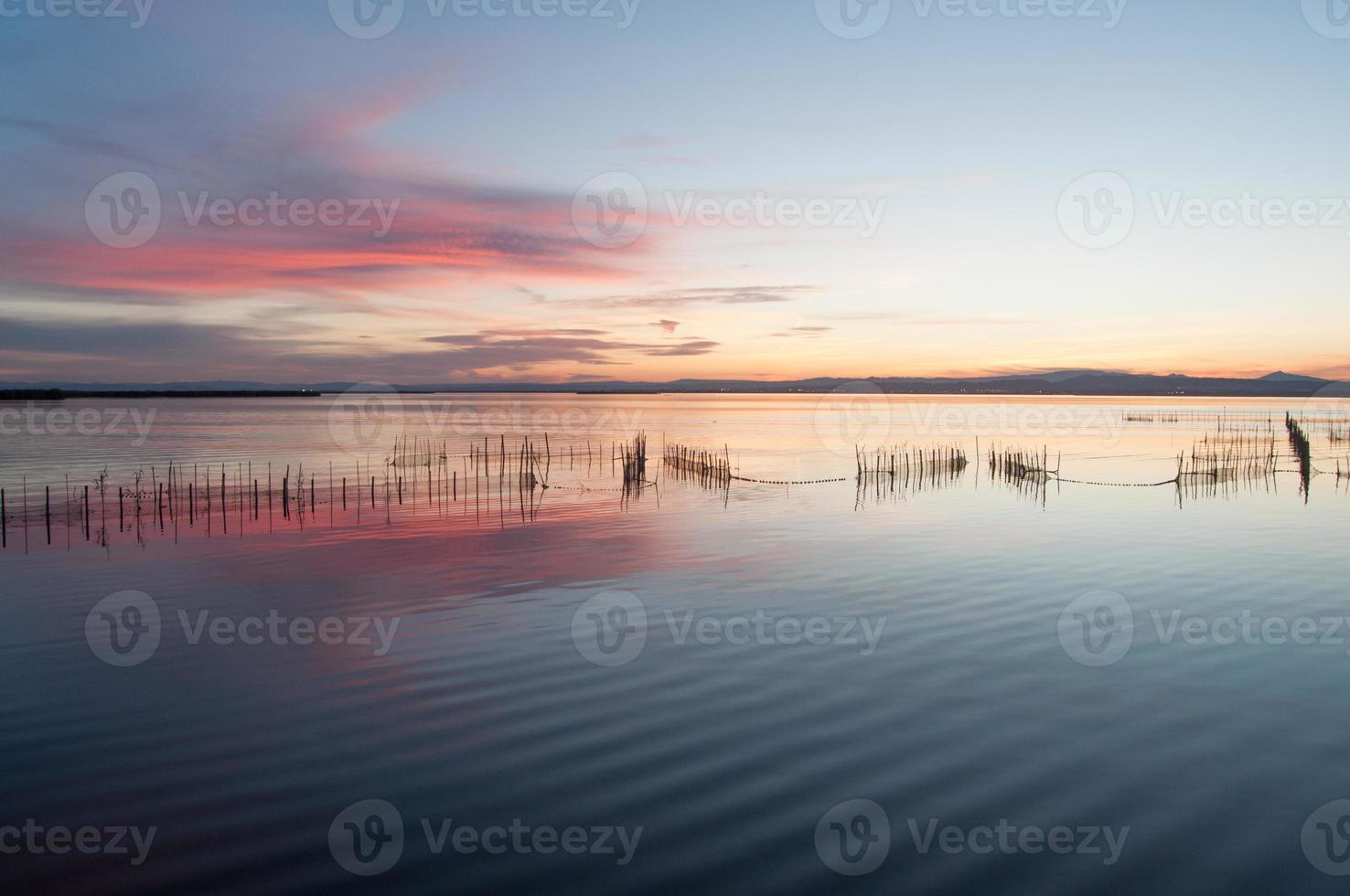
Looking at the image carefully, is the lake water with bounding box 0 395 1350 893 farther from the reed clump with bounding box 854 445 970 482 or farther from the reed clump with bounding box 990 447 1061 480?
the reed clump with bounding box 854 445 970 482

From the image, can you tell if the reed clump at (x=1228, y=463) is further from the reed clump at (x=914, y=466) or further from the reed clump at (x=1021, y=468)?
the reed clump at (x=914, y=466)

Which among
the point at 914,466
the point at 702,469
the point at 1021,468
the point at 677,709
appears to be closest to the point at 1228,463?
the point at 1021,468

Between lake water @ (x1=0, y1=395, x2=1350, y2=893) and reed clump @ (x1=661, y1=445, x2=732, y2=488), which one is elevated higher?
reed clump @ (x1=661, y1=445, x2=732, y2=488)

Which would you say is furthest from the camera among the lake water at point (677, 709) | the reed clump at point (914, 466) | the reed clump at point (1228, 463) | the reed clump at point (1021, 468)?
the reed clump at point (914, 466)

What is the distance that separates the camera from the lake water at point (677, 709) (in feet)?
16.0

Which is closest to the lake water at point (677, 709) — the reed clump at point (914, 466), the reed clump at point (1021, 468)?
the reed clump at point (1021, 468)

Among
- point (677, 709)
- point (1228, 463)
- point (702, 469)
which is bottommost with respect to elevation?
point (677, 709)

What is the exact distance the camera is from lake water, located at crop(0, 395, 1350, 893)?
16.0 ft

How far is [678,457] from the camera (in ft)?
105

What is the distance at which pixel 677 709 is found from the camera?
7.03 metres

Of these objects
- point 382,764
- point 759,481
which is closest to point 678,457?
point 759,481

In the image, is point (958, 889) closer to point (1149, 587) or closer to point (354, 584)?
point (1149, 587)

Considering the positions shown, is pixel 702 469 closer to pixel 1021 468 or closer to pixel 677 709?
pixel 1021 468

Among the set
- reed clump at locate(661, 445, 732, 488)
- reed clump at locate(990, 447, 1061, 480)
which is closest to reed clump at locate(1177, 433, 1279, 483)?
reed clump at locate(990, 447, 1061, 480)
